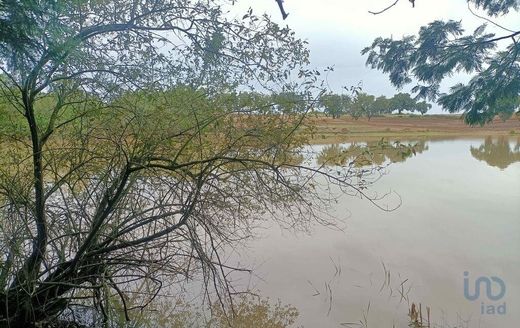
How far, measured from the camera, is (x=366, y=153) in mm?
2508

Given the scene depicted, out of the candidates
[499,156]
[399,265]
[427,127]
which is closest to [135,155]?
[399,265]

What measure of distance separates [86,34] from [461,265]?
172 inches

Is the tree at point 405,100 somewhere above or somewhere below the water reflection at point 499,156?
above

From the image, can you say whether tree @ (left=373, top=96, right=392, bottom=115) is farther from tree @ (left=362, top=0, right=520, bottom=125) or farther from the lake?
tree @ (left=362, top=0, right=520, bottom=125)

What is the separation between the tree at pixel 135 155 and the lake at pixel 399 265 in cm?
53

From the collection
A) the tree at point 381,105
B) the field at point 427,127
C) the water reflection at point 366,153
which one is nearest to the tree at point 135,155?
the water reflection at point 366,153

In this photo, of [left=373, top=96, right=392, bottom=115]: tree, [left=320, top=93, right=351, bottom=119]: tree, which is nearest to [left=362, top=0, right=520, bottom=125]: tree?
[left=320, top=93, right=351, bottom=119]: tree

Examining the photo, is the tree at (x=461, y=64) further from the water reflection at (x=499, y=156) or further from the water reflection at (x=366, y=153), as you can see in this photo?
the water reflection at (x=499, y=156)

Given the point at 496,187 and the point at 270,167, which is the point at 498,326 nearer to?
the point at 270,167

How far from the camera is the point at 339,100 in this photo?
282cm

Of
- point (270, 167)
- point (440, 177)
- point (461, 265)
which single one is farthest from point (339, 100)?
point (440, 177)

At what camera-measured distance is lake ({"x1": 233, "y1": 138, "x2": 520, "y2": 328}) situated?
3.71 m

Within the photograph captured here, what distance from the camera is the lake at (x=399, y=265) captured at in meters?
3.71

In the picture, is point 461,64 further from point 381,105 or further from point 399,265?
point 381,105
